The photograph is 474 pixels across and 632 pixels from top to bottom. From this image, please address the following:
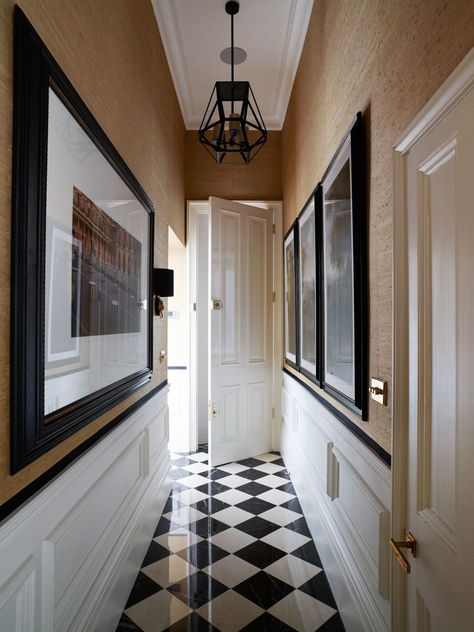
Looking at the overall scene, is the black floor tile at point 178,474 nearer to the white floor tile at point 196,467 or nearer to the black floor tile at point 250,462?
the white floor tile at point 196,467

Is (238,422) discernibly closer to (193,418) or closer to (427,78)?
(193,418)

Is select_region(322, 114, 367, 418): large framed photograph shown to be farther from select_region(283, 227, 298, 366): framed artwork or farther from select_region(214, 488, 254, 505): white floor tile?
select_region(214, 488, 254, 505): white floor tile

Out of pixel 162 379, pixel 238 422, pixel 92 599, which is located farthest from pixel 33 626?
pixel 238 422

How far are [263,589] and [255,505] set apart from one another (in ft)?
3.04

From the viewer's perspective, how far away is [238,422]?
391 cm

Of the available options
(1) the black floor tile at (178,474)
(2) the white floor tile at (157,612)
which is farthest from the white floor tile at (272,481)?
(2) the white floor tile at (157,612)

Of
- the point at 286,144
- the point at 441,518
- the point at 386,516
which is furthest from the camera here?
the point at 286,144

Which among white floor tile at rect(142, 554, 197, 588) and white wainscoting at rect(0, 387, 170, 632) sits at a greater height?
white wainscoting at rect(0, 387, 170, 632)

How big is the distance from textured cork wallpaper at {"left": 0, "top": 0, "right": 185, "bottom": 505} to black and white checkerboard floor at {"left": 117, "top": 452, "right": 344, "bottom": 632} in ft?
3.01

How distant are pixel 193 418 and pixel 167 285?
6.30ft

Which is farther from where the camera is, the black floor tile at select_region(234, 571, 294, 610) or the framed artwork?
the framed artwork

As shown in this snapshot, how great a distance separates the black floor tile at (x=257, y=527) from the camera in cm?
254

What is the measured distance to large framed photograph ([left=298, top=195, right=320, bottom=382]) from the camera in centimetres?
242

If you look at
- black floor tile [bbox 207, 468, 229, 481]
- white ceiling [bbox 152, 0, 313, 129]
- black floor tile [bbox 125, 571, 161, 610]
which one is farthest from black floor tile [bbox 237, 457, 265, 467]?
white ceiling [bbox 152, 0, 313, 129]
